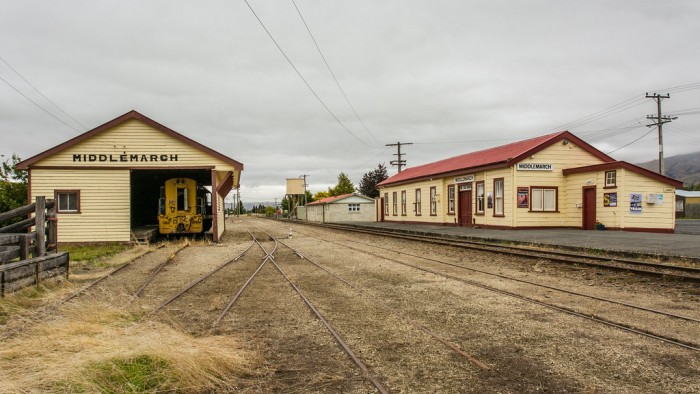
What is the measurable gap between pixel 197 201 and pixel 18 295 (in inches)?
679

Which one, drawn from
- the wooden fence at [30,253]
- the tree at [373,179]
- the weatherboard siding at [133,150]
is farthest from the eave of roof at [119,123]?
the tree at [373,179]

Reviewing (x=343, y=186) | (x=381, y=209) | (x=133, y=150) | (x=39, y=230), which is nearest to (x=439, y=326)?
(x=39, y=230)

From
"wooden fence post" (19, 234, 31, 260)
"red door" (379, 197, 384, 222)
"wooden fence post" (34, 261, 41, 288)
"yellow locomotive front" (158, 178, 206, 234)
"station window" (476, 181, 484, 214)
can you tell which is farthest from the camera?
"red door" (379, 197, 384, 222)

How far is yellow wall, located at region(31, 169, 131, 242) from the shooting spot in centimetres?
2020

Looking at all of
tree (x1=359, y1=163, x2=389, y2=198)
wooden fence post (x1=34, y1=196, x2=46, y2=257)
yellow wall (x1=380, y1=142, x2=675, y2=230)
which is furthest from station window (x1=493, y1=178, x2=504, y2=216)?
tree (x1=359, y1=163, x2=389, y2=198)

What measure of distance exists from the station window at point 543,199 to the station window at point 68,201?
2180cm

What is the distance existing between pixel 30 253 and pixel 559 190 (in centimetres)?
2390

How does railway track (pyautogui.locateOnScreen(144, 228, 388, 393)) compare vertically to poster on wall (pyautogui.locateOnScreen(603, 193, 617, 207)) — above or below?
below

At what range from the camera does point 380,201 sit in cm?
4747

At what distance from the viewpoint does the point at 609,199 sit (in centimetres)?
2300

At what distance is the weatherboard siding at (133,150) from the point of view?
20.4 meters

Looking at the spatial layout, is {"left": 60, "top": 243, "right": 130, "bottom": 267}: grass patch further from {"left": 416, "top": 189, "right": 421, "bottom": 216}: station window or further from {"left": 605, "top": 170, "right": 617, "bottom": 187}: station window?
{"left": 416, "top": 189, "right": 421, "bottom": 216}: station window

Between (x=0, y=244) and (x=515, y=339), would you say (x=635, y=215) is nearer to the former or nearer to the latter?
(x=515, y=339)

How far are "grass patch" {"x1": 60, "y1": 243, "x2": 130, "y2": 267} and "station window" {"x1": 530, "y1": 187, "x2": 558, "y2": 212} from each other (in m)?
19.7
